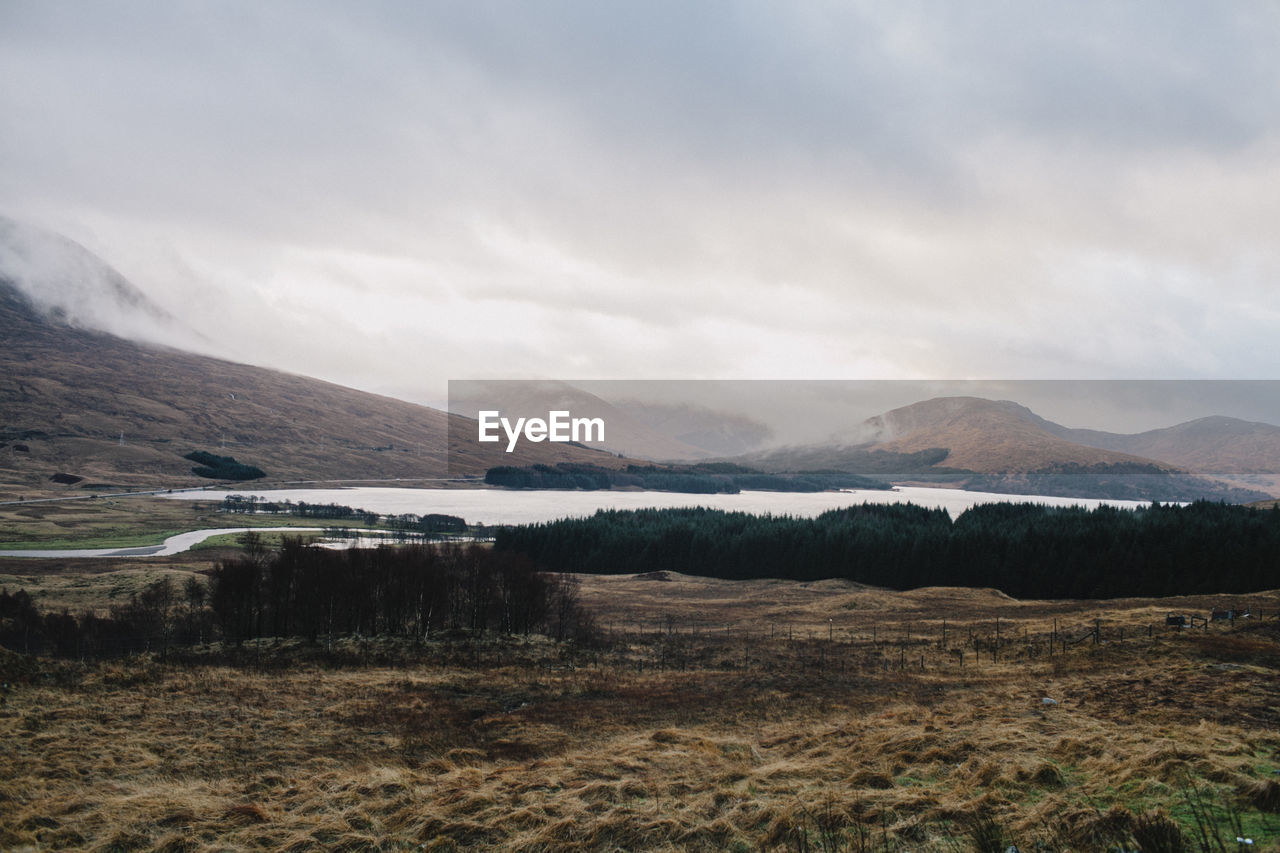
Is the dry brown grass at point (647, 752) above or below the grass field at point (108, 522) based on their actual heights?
above

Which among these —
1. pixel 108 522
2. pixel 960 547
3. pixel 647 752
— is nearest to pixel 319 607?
pixel 647 752

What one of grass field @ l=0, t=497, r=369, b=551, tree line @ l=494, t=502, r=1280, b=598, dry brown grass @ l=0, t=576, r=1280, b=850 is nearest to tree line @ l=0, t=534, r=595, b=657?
dry brown grass @ l=0, t=576, r=1280, b=850

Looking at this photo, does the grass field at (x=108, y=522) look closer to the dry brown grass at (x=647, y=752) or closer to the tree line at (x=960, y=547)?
the tree line at (x=960, y=547)

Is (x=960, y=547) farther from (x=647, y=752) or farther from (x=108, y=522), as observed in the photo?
(x=108, y=522)

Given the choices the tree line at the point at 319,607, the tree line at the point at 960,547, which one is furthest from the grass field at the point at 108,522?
the tree line at the point at 319,607

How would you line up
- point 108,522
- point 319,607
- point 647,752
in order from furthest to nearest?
point 108,522 < point 319,607 < point 647,752

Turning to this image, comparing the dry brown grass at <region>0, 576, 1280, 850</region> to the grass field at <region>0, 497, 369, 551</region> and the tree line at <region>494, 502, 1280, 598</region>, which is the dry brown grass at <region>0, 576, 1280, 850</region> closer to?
the tree line at <region>494, 502, 1280, 598</region>
